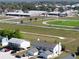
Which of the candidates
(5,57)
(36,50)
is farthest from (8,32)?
(5,57)

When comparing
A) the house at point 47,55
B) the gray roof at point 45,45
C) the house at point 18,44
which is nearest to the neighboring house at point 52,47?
the gray roof at point 45,45

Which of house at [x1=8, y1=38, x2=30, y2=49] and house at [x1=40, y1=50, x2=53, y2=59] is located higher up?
house at [x1=8, y1=38, x2=30, y2=49]

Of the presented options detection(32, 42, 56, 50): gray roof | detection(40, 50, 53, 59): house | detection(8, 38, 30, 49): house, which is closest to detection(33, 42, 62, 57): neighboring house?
detection(32, 42, 56, 50): gray roof

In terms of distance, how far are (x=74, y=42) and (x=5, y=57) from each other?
1997cm

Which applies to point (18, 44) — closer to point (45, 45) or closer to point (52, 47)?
point (45, 45)

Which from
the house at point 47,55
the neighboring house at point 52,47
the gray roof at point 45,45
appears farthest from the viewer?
the gray roof at point 45,45

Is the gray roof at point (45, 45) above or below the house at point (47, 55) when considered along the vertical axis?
above

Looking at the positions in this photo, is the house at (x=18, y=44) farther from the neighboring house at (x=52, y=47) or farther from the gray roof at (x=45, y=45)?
the neighboring house at (x=52, y=47)

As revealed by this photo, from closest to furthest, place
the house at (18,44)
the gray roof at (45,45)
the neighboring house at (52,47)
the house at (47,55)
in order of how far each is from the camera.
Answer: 1. the house at (47,55)
2. the neighboring house at (52,47)
3. the gray roof at (45,45)
4. the house at (18,44)

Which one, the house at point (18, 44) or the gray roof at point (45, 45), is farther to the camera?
the house at point (18, 44)

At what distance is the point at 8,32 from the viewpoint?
3684 cm

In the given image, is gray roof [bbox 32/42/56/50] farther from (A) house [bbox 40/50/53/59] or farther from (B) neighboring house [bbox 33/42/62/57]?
(A) house [bbox 40/50/53/59]

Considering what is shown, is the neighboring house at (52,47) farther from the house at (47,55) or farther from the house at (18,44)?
the house at (18,44)

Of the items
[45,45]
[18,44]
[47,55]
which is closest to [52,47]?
[45,45]
